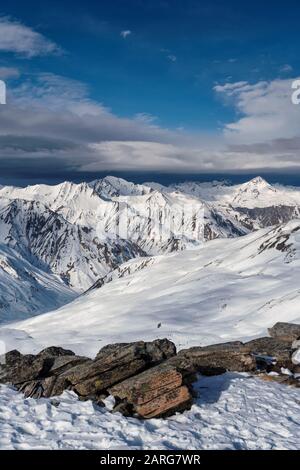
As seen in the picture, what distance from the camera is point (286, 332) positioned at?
3503cm

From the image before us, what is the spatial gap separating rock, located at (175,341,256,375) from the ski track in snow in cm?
331

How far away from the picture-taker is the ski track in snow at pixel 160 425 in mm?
15758

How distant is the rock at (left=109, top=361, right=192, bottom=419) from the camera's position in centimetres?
1834

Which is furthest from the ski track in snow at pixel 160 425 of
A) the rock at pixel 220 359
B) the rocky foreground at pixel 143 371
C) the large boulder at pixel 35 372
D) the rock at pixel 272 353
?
the rock at pixel 272 353

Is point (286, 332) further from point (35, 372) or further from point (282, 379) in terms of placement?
point (35, 372)

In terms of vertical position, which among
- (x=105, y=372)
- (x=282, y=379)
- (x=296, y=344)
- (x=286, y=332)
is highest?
(x=105, y=372)

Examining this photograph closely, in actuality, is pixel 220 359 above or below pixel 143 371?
below

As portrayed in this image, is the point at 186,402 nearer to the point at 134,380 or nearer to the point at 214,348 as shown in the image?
the point at 134,380

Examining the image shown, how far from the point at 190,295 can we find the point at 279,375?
10155cm

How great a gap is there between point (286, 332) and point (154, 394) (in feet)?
62.9

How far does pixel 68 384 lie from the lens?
21484mm

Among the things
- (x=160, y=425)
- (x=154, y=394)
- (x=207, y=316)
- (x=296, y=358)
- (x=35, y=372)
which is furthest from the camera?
(x=207, y=316)

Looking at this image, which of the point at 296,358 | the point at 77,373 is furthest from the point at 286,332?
the point at 77,373
